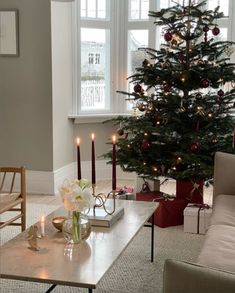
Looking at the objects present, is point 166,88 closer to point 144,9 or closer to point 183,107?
point 183,107

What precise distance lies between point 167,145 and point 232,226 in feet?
4.90

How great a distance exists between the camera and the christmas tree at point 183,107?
3859 mm

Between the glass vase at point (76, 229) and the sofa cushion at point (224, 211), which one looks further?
the sofa cushion at point (224, 211)

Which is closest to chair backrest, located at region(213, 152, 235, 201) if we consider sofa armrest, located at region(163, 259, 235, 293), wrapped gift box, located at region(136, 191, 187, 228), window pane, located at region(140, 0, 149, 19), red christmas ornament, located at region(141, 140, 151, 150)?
wrapped gift box, located at region(136, 191, 187, 228)

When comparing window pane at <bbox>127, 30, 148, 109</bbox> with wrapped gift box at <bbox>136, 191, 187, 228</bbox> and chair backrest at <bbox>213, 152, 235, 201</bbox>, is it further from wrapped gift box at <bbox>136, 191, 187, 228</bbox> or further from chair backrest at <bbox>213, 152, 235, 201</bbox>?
chair backrest at <bbox>213, 152, 235, 201</bbox>

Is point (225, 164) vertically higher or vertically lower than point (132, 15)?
lower

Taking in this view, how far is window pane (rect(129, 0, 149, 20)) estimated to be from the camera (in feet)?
18.1

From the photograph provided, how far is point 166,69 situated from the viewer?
3.94 meters

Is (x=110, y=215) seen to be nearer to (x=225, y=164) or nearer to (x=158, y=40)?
(x=225, y=164)

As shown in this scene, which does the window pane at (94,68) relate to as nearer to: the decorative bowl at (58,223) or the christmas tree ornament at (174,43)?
the christmas tree ornament at (174,43)

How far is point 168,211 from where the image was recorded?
3.90 meters

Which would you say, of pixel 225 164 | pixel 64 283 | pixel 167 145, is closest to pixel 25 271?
pixel 64 283

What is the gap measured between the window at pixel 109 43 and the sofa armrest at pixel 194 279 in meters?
4.26

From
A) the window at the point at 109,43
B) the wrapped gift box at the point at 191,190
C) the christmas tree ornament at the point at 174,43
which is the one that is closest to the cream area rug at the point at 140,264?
the wrapped gift box at the point at 191,190
